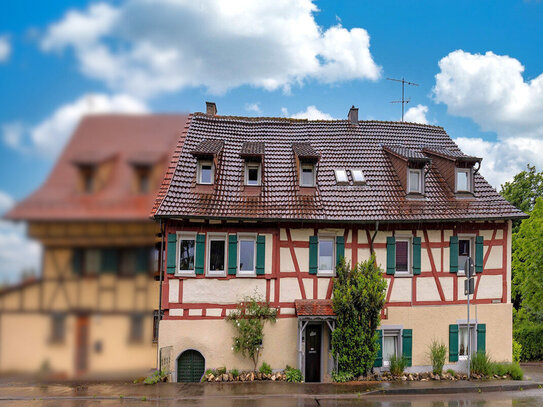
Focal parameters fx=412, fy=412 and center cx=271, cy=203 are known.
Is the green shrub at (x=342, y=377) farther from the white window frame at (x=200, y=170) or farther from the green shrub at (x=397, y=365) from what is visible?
the white window frame at (x=200, y=170)

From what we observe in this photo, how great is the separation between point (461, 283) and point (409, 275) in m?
1.75

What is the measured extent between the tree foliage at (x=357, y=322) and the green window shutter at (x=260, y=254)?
2319 millimetres

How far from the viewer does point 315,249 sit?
12.8 m

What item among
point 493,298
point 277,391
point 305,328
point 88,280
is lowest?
point 277,391

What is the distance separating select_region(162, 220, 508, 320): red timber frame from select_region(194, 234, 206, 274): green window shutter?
0.19 metres

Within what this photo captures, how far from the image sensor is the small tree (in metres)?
12.1

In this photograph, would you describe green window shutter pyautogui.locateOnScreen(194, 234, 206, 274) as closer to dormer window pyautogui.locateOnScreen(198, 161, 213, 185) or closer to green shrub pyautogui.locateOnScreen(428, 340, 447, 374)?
dormer window pyautogui.locateOnScreen(198, 161, 213, 185)

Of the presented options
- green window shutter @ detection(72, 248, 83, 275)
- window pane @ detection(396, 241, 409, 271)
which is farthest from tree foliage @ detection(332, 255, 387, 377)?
green window shutter @ detection(72, 248, 83, 275)

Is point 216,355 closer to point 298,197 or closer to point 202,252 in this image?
point 202,252

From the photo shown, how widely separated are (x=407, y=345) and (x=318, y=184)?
5.82 m

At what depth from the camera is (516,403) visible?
420 inches

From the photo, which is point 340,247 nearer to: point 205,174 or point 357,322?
point 357,322

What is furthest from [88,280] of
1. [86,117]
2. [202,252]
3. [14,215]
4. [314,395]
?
→ [314,395]

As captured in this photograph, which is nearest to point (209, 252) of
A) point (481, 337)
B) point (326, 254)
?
point (326, 254)
